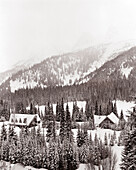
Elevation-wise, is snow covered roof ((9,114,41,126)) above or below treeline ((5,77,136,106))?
below

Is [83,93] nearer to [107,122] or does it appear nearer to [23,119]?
[107,122]

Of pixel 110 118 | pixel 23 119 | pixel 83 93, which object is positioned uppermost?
pixel 83 93

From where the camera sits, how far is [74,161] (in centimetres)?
5412

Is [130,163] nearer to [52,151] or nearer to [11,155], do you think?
[52,151]

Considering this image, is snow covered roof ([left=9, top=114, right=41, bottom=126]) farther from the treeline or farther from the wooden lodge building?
the treeline

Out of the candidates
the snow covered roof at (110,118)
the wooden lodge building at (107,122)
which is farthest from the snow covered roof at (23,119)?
the wooden lodge building at (107,122)

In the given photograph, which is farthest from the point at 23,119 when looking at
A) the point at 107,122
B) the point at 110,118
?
the point at 110,118

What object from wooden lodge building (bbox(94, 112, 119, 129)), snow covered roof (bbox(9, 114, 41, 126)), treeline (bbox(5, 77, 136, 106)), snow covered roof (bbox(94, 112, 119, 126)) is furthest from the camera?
treeline (bbox(5, 77, 136, 106))

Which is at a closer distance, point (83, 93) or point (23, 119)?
point (23, 119)

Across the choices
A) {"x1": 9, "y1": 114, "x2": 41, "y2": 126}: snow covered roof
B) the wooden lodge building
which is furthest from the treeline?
{"x1": 9, "y1": 114, "x2": 41, "y2": 126}: snow covered roof

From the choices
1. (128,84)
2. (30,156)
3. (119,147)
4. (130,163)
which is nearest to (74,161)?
(30,156)

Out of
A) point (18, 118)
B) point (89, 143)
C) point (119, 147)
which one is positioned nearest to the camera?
point (89, 143)

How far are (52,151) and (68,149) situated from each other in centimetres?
380

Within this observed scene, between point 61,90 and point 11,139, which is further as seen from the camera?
point 61,90
